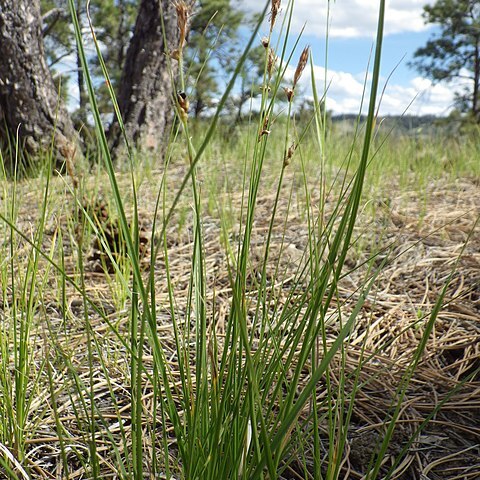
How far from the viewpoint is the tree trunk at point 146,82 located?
3.38 m

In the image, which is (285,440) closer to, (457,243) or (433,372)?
(433,372)

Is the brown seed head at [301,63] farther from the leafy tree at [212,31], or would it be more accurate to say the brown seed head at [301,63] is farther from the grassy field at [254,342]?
the leafy tree at [212,31]

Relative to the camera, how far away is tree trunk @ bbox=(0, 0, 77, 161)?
9.71 ft

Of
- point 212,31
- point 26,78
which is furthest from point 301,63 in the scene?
point 212,31

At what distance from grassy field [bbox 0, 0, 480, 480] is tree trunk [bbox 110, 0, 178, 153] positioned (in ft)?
4.07

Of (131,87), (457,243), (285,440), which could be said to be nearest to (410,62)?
(131,87)

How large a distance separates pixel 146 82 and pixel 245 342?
10.8 ft

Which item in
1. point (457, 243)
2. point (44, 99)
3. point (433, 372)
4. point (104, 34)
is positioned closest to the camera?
point (433, 372)

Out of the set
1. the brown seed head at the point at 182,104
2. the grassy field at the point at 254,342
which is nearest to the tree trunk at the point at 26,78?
the grassy field at the point at 254,342

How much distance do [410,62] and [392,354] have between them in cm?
1881

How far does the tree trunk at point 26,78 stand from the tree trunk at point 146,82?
1.62ft

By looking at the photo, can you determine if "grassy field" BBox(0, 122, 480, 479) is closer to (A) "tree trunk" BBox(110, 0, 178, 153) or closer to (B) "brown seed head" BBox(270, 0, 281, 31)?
(B) "brown seed head" BBox(270, 0, 281, 31)

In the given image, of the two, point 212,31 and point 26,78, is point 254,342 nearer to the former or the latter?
point 26,78

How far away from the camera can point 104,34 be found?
1259 cm
